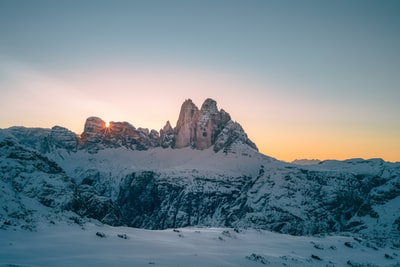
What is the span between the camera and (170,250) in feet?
78.1

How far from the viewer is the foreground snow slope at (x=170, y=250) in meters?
20.0

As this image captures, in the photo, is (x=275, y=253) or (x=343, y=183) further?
(x=343, y=183)

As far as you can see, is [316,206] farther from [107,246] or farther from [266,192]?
[107,246]

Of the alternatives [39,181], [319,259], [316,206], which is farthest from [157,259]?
[316,206]

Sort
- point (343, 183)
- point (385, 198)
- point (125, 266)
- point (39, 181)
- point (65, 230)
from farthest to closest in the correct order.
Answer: point (343, 183) < point (385, 198) < point (39, 181) < point (65, 230) < point (125, 266)

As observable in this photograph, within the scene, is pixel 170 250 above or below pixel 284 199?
below

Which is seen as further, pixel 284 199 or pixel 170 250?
pixel 284 199

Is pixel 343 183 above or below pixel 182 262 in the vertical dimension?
above

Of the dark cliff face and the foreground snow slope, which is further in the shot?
the dark cliff face

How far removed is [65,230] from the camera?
27.9 metres

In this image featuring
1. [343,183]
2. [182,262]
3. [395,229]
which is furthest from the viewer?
[343,183]

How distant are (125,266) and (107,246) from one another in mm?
4840

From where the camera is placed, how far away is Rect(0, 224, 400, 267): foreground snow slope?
65.5ft

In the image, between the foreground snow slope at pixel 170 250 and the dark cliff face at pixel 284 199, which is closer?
the foreground snow slope at pixel 170 250
